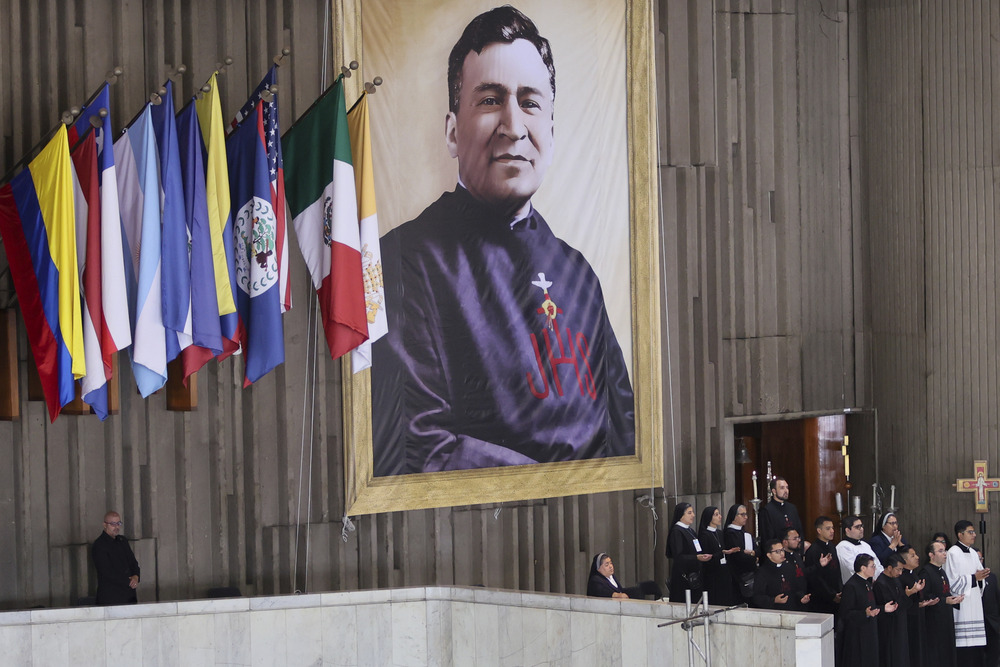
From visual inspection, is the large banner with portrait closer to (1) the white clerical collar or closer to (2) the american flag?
(1) the white clerical collar

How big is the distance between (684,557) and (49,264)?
213 inches

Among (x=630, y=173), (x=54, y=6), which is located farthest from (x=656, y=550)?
(x=54, y=6)

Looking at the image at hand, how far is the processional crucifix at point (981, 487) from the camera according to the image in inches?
516

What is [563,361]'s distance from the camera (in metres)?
12.1

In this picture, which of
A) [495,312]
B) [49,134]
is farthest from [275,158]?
[495,312]

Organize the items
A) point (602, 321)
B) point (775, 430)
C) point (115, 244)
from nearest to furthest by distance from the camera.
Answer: point (115, 244) < point (602, 321) < point (775, 430)

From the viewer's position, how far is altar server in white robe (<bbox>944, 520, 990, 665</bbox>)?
35.7ft

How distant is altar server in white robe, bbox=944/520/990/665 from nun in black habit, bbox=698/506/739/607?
5.71 ft

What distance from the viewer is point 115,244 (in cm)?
889

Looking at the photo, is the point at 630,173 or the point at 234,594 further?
the point at 630,173

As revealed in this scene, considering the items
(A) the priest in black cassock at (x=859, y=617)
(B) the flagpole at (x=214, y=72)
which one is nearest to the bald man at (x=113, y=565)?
(B) the flagpole at (x=214, y=72)

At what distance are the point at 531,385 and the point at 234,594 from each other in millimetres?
3214

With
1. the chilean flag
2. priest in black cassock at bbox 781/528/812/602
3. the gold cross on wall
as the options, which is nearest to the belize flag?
the chilean flag

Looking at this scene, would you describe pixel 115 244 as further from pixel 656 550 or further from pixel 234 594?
pixel 656 550
